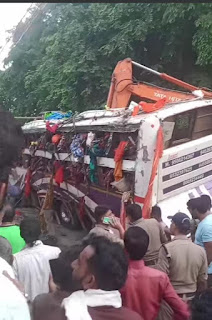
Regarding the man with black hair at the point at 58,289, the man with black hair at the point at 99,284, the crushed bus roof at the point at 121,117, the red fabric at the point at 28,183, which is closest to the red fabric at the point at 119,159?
the crushed bus roof at the point at 121,117

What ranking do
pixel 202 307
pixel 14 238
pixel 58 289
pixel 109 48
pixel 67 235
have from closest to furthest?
pixel 202 307 < pixel 58 289 < pixel 14 238 < pixel 67 235 < pixel 109 48

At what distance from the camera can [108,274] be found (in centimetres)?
196

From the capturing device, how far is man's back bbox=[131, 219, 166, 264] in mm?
4098

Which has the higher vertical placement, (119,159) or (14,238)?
(119,159)

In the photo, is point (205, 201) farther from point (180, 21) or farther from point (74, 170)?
point (180, 21)

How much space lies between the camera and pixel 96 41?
15.0 metres

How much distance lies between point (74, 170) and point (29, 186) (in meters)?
2.32

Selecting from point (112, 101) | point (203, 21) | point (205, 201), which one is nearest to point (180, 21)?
point (203, 21)

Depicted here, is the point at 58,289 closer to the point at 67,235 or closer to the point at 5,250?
the point at 5,250

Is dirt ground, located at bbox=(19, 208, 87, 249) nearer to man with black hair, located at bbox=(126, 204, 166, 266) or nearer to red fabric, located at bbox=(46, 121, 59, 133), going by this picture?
red fabric, located at bbox=(46, 121, 59, 133)

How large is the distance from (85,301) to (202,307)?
44 centimetres

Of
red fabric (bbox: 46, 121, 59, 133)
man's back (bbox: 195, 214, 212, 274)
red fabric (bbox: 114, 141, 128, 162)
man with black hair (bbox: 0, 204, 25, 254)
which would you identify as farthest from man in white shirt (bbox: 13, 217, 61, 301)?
red fabric (bbox: 46, 121, 59, 133)

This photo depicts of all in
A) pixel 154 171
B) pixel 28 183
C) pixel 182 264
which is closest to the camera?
pixel 182 264

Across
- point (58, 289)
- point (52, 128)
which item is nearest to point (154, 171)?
point (52, 128)
